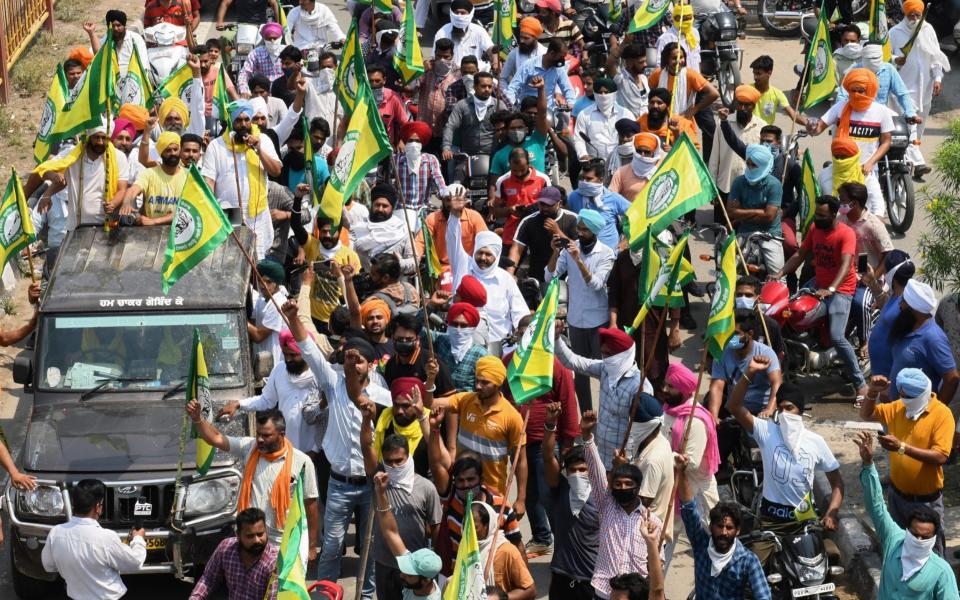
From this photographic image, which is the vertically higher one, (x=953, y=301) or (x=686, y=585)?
(x=953, y=301)

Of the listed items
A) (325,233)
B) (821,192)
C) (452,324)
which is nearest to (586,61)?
(821,192)

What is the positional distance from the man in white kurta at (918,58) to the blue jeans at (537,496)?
8.45 m

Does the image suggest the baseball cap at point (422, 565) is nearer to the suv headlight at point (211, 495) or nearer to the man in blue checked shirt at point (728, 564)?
the man in blue checked shirt at point (728, 564)

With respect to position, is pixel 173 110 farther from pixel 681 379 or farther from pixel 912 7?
pixel 912 7

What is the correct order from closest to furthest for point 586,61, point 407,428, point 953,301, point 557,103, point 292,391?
point 407,428
point 292,391
point 953,301
point 557,103
point 586,61

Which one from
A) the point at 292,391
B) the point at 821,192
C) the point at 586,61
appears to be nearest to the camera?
the point at 292,391

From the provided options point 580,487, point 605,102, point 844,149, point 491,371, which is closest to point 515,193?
point 605,102

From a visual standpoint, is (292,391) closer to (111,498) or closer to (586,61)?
(111,498)

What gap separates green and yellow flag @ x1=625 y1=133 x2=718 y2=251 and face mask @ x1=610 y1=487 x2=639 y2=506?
2.39 metres

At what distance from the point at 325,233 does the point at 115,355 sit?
2.44 m

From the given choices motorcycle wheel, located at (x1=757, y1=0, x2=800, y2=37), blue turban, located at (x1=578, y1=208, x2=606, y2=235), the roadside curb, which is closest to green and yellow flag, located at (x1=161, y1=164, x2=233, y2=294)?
blue turban, located at (x1=578, y1=208, x2=606, y2=235)

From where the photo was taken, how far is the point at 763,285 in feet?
49.9

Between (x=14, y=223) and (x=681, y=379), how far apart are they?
5.50m

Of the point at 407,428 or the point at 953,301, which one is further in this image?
the point at 953,301
